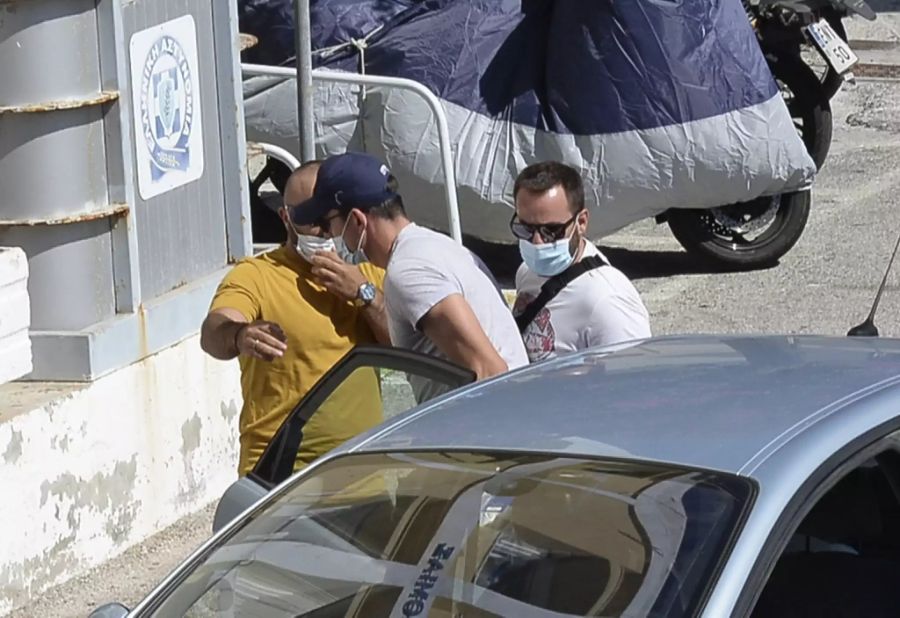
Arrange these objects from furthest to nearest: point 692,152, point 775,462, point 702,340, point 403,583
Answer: point 692,152 < point 702,340 < point 403,583 < point 775,462

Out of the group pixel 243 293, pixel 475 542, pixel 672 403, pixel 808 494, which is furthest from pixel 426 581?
pixel 243 293

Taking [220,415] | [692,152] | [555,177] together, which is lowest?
[220,415]

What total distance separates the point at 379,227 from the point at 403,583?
1613mm

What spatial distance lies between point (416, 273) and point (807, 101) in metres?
6.57

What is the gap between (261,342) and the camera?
175 inches

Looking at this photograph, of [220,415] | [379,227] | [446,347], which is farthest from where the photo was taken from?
[220,415]

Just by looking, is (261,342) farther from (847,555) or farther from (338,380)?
(847,555)

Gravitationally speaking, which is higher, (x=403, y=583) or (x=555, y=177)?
(x=555, y=177)

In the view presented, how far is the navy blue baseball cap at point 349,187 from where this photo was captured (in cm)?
443

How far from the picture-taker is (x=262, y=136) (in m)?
8.92

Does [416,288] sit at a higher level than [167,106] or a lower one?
lower

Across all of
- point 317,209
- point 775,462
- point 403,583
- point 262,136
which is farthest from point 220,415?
point 775,462

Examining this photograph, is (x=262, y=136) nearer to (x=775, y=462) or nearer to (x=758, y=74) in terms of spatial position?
(x=758, y=74)

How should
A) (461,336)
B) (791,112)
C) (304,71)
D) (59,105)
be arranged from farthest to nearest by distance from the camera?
(791,112) < (304,71) < (59,105) < (461,336)
